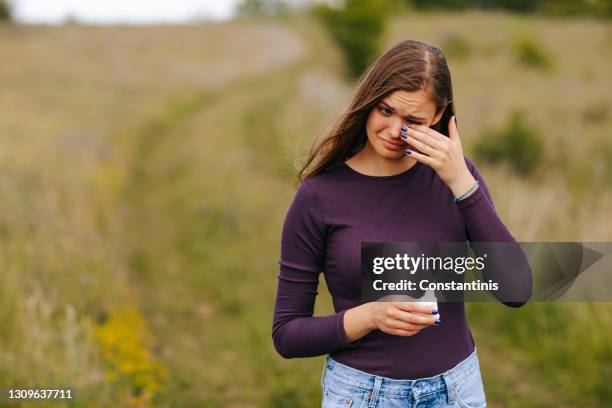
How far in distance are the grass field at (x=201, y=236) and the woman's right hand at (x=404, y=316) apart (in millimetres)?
788

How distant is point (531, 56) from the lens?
818 inches

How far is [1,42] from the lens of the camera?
1148 inches

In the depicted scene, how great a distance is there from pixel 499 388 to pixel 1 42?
3155 centimetres

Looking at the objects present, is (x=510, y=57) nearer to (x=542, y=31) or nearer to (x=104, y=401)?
(x=542, y=31)

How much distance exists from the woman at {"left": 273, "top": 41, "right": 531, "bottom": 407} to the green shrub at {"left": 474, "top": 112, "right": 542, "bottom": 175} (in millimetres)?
7309

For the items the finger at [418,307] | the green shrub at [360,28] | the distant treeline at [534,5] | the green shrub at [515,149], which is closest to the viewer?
the finger at [418,307]

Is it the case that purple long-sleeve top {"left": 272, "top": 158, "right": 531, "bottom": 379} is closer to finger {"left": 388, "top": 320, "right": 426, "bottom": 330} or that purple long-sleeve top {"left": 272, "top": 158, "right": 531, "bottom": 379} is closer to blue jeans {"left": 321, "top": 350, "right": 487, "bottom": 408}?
blue jeans {"left": 321, "top": 350, "right": 487, "bottom": 408}

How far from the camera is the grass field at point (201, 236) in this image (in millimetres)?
3902

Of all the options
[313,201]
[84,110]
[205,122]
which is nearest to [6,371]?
[313,201]

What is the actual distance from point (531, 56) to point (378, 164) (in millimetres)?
21199

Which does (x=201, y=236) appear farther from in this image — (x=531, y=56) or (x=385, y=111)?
(x=531, y=56)

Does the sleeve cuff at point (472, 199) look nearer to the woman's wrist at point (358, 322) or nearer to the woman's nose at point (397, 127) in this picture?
the woman's nose at point (397, 127)

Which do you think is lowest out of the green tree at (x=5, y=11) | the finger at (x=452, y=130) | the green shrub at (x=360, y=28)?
the finger at (x=452, y=130)

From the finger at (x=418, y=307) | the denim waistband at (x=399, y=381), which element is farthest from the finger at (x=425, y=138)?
the denim waistband at (x=399, y=381)
